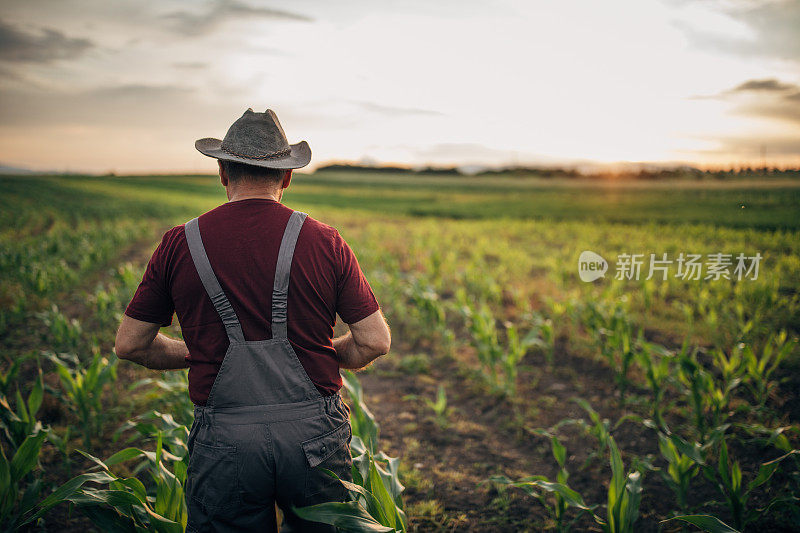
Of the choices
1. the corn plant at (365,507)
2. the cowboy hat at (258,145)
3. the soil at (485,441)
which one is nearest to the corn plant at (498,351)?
the soil at (485,441)

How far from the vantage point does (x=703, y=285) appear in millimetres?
8805

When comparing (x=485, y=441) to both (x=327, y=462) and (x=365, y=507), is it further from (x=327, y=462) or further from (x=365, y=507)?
(x=327, y=462)

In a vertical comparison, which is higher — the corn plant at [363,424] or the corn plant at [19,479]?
the corn plant at [363,424]

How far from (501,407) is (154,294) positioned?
410 centimetres

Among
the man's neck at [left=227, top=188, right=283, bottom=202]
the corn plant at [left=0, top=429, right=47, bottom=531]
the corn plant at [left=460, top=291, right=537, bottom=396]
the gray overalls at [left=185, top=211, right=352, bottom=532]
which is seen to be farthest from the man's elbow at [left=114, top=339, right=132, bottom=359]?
the corn plant at [left=460, top=291, right=537, bottom=396]

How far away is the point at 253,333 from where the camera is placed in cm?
180

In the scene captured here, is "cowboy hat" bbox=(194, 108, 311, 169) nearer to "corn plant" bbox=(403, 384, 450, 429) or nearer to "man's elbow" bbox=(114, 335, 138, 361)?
"man's elbow" bbox=(114, 335, 138, 361)

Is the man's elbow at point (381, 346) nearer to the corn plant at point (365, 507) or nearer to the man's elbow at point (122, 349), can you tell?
the corn plant at point (365, 507)

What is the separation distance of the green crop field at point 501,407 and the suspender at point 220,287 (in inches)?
29.9

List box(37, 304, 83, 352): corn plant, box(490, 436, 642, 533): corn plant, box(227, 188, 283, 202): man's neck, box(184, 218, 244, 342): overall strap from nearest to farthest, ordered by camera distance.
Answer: box(184, 218, 244, 342): overall strap
box(227, 188, 283, 202): man's neck
box(490, 436, 642, 533): corn plant
box(37, 304, 83, 352): corn plant

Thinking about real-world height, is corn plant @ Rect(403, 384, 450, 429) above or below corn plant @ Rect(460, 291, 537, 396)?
below

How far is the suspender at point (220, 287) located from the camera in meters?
1.75

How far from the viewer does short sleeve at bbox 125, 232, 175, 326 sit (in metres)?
1.82

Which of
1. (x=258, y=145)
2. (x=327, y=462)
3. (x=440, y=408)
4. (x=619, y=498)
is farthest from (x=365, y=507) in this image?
(x=440, y=408)
